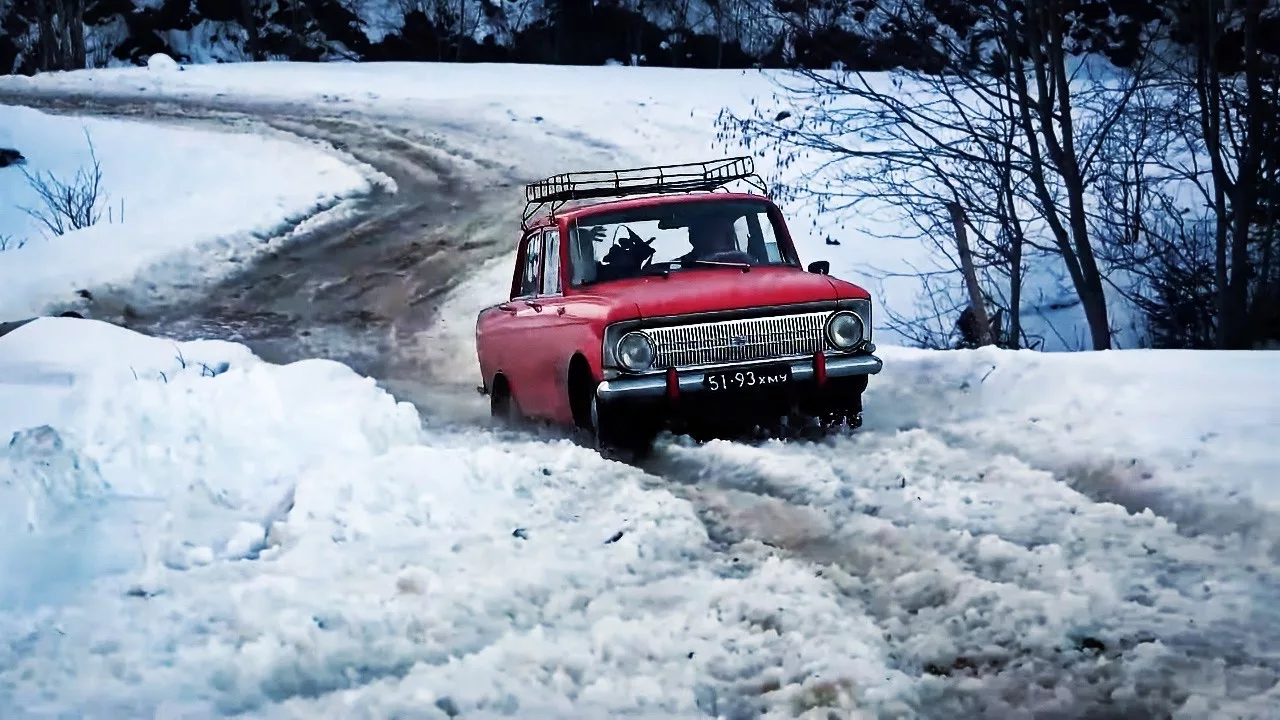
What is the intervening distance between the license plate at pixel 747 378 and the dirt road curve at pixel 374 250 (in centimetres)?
469

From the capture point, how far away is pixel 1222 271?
45.9 feet

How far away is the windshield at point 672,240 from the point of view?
8875 mm

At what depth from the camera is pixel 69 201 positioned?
2009 centimetres

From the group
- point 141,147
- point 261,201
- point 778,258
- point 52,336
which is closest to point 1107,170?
point 778,258

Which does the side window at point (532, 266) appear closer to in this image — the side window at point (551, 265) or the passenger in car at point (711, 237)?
the side window at point (551, 265)

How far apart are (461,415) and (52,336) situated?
303cm

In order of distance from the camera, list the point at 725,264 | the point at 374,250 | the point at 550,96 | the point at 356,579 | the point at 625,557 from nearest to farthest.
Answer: the point at 356,579 < the point at 625,557 < the point at 725,264 < the point at 374,250 < the point at 550,96

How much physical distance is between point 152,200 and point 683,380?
16362mm

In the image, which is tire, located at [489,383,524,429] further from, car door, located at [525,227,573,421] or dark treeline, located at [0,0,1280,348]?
dark treeline, located at [0,0,1280,348]

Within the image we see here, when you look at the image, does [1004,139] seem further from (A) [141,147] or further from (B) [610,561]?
(A) [141,147]

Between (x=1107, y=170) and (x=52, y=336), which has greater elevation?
(x=1107, y=170)

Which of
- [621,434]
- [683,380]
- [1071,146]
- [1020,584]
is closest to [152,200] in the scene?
[1071,146]

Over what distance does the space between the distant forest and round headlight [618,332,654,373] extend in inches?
1235

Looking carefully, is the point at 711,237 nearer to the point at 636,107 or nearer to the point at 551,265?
the point at 551,265
